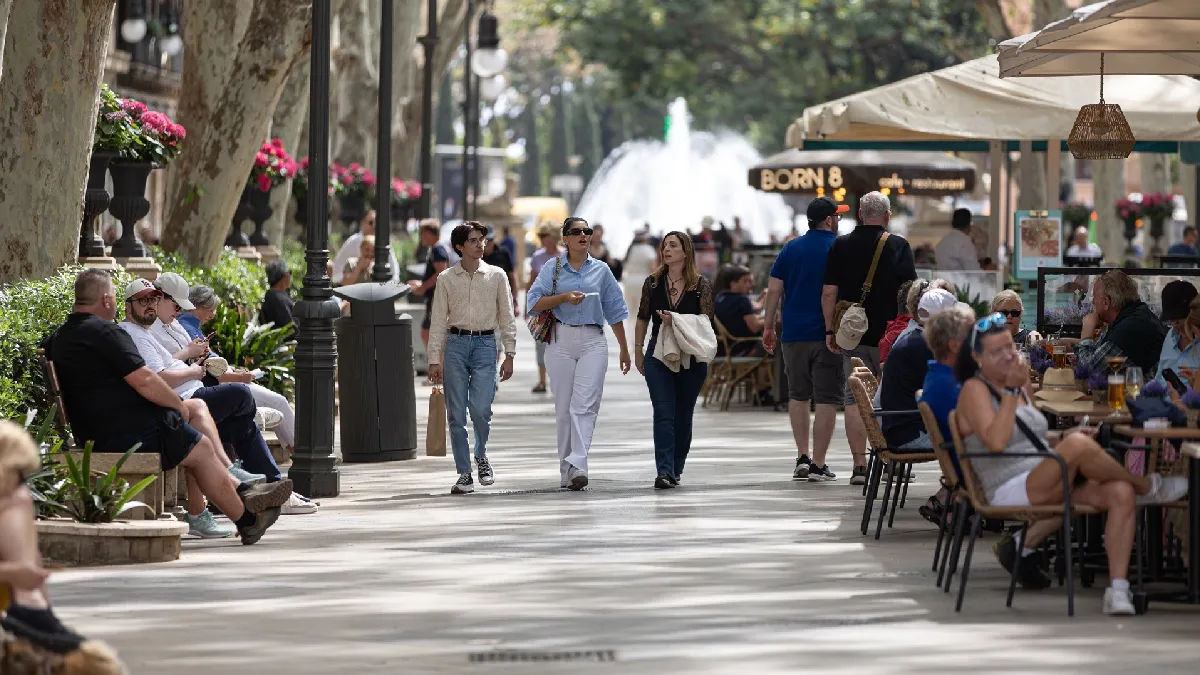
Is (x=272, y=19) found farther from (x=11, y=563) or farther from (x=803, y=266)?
(x=11, y=563)

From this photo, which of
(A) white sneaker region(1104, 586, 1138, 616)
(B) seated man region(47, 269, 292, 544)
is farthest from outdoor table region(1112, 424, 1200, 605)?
(B) seated man region(47, 269, 292, 544)

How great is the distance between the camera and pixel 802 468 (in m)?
Result: 15.0

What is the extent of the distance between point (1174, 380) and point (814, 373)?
4.06m

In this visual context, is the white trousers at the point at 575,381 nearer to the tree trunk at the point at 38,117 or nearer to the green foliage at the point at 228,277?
the tree trunk at the point at 38,117

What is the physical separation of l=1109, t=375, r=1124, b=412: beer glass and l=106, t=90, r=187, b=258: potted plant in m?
8.91

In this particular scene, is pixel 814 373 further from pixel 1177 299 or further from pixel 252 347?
pixel 252 347

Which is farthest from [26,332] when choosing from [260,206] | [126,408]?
[260,206]

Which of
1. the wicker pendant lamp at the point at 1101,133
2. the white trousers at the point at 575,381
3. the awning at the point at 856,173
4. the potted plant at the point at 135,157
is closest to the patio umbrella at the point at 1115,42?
the wicker pendant lamp at the point at 1101,133

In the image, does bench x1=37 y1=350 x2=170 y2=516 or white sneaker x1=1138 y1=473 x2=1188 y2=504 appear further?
bench x1=37 y1=350 x2=170 y2=516

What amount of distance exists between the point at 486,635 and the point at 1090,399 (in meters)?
3.78

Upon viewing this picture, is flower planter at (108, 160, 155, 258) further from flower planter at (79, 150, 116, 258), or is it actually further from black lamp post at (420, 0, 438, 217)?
black lamp post at (420, 0, 438, 217)

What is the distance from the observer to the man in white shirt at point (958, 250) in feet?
75.9

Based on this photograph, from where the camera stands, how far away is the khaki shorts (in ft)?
49.6

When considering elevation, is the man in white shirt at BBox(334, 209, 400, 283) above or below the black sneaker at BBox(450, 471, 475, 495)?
above
